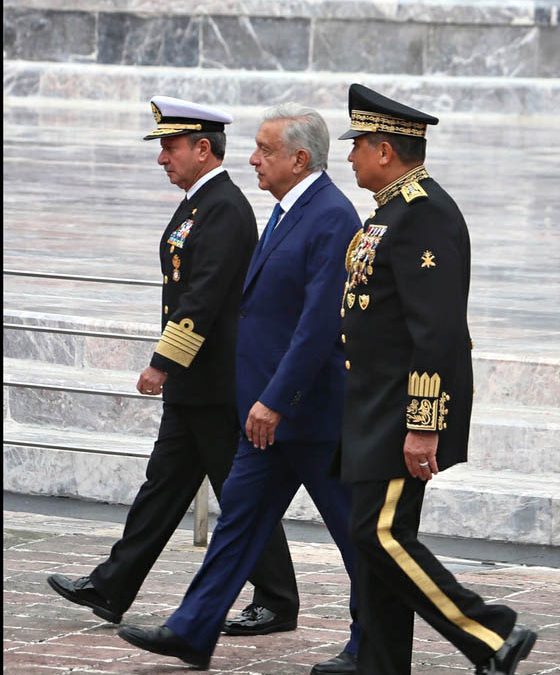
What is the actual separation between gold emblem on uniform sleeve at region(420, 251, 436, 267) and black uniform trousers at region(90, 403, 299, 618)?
1.41 meters

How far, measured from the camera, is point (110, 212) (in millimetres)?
14062

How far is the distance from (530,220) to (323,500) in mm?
8559

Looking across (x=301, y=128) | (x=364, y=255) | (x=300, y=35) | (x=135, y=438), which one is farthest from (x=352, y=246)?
(x=300, y=35)

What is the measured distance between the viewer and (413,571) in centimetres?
477

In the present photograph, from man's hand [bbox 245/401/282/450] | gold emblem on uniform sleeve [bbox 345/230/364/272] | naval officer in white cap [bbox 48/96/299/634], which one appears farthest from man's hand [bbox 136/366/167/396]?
gold emblem on uniform sleeve [bbox 345/230/364/272]

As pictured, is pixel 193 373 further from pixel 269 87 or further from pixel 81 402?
pixel 269 87

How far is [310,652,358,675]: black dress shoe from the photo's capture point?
5.35 m

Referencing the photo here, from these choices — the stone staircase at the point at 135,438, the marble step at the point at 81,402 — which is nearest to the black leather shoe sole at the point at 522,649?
the stone staircase at the point at 135,438

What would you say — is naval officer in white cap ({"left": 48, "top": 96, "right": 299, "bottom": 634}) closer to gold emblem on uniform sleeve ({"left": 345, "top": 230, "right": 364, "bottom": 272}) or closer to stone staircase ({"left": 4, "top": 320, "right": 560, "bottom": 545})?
gold emblem on uniform sleeve ({"left": 345, "top": 230, "right": 364, "bottom": 272})

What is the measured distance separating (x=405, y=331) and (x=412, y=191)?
1.21 feet

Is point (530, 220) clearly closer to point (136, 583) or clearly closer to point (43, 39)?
point (136, 583)

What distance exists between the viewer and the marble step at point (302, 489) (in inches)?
301

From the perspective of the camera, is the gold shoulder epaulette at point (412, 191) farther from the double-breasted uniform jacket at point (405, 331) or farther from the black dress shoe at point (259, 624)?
the black dress shoe at point (259, 624)

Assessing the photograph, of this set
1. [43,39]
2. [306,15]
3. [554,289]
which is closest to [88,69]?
[43,39]
